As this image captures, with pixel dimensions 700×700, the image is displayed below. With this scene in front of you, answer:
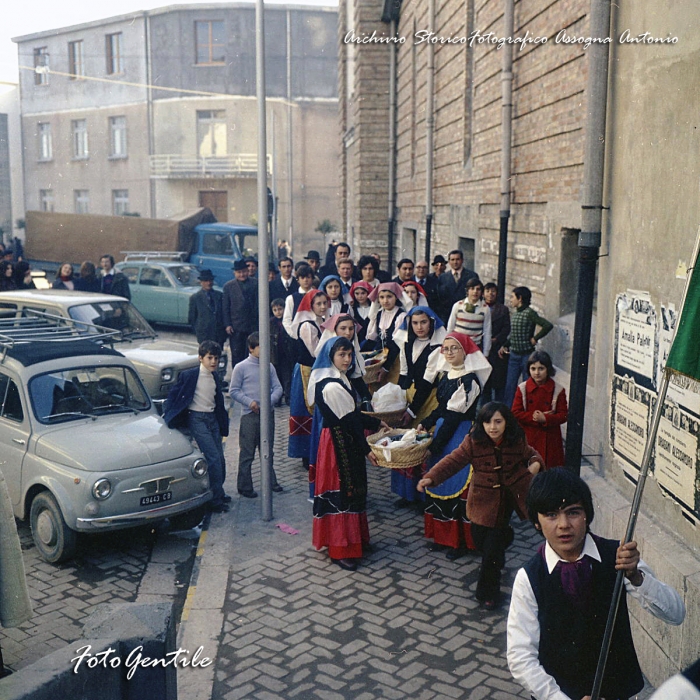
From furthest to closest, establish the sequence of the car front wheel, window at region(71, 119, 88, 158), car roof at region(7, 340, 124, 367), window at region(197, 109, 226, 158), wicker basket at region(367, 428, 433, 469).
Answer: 1. window at region(71, 119, 88, 158)
2. window at region(197, 109, 226, 158)
3. car roof at region(7, 340, 124, 367)
4. the car front wheel
5. wicker basket at region(367, 428, 433, 469)

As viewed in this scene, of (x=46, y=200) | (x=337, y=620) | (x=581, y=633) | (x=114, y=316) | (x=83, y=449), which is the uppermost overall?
(x=46, y=200)

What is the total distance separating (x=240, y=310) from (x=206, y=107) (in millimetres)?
28850

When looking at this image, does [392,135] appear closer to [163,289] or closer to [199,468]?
[163,289]

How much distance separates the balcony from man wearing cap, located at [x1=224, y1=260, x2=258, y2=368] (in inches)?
1071

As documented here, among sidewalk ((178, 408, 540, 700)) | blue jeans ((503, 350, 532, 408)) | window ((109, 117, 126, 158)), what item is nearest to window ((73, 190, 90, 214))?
window ((109, 117, 126, 158))

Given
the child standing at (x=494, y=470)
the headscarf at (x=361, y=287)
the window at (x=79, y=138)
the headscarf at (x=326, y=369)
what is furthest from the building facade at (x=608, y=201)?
the window at (x=79, y=138)

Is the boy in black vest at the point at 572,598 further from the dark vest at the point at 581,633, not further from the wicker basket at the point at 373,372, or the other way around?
the wicker basket at the point at 373,372

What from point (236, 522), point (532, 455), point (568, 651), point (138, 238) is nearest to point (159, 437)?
point (236, 522)

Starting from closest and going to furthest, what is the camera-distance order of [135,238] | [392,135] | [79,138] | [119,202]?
[392,135] < [135,238] < [119,202] < [79,138]

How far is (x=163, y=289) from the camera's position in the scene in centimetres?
2009

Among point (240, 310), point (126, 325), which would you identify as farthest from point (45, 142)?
point (240, 310)

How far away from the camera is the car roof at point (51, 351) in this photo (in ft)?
26.3

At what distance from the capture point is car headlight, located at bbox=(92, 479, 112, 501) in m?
7.07

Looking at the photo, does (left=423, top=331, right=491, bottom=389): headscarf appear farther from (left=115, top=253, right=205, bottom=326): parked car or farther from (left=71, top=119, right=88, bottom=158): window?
(left=71, top=119, right=88, bottom=158): window
